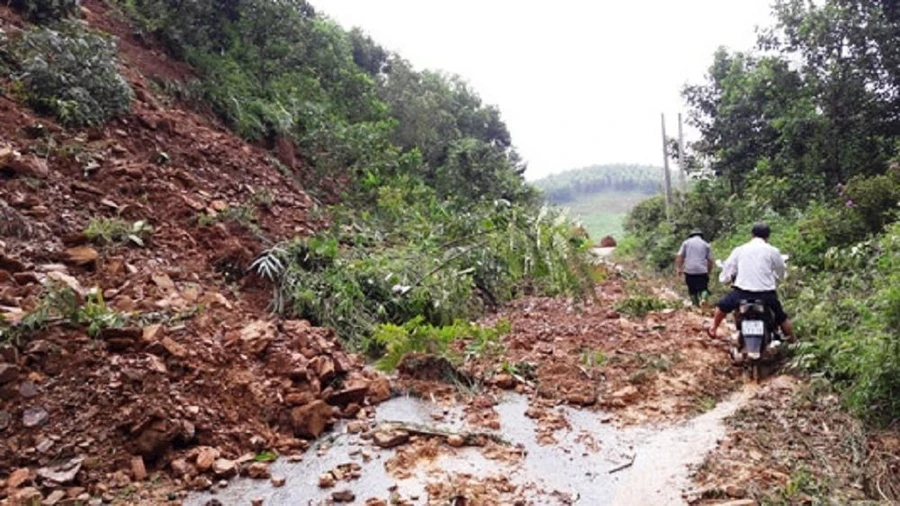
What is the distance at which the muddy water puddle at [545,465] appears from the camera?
3.08 meters

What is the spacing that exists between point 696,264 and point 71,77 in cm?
795

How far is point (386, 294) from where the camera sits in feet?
20.8

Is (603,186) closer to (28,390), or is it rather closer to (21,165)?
(21,165)

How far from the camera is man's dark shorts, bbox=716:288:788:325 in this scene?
5.00 m

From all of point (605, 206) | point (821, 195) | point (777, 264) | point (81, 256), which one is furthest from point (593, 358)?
point (605, 206)

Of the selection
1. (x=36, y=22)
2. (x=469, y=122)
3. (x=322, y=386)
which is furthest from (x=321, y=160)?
(x=469, y=122)

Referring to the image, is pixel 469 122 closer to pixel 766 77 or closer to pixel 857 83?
pixel 766 77

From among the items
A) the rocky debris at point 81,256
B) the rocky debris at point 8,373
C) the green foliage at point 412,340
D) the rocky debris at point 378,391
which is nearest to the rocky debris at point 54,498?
the rocky debris at point 8,373

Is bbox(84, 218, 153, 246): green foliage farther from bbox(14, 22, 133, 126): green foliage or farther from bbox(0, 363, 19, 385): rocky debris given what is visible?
bbox(0, 363, 19, 385): rocky debris

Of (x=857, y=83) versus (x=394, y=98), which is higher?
(x=394, y=98)

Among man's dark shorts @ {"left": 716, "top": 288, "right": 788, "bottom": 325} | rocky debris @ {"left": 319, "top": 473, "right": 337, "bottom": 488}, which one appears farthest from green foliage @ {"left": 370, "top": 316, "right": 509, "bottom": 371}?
man's dark shorts @ {"left": 716, "top": 288, "right": 788, "bottom": 325}

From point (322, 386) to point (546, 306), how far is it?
3.90 metres

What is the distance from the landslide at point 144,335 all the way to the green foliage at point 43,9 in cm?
29

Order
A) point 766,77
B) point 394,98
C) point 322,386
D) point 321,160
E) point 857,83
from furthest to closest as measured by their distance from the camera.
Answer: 1. point 394,98
2. point 766,77
3. point 857,83
4. point 321,160
5. point 322,386
